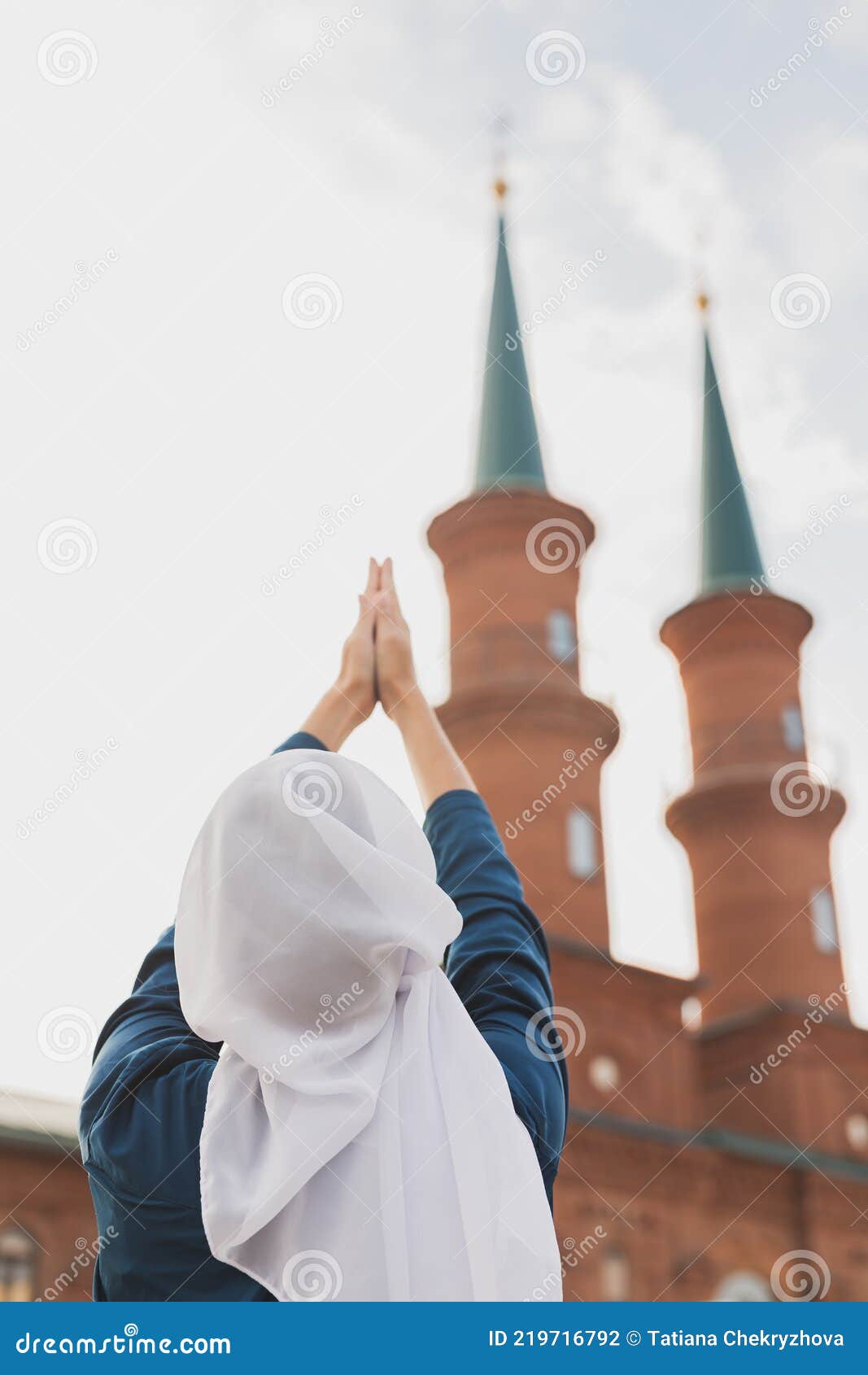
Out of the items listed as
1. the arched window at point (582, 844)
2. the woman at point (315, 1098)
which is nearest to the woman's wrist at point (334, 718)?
the woman at point (315, 1098)

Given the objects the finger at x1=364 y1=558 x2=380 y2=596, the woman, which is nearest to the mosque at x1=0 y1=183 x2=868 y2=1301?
the finger at x1=364 y1=558 x2=380 y2=596

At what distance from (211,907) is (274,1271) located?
1.33ft

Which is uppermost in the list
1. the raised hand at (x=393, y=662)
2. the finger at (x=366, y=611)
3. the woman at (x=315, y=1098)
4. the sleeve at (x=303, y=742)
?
the finger at (x=366, y=611)

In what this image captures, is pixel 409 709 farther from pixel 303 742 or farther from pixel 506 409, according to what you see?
pixel 506 409

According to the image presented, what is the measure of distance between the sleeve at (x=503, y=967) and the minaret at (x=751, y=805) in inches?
913

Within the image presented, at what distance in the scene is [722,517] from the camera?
29.0 m

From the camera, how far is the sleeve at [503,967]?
1.96m

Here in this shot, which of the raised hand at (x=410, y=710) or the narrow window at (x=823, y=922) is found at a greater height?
the narrow window at (x=823, y=922)

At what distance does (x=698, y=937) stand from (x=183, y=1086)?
25.6 meters

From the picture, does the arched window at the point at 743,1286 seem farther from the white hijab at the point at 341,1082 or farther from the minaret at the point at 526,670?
the white hijab at the point at 341,1082

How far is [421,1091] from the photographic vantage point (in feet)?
5.65

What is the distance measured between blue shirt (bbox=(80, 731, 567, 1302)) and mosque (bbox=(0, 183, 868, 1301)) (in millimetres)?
16573

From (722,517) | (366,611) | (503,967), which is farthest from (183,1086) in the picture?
(722,517)

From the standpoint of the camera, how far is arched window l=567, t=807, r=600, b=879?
76.0ft
